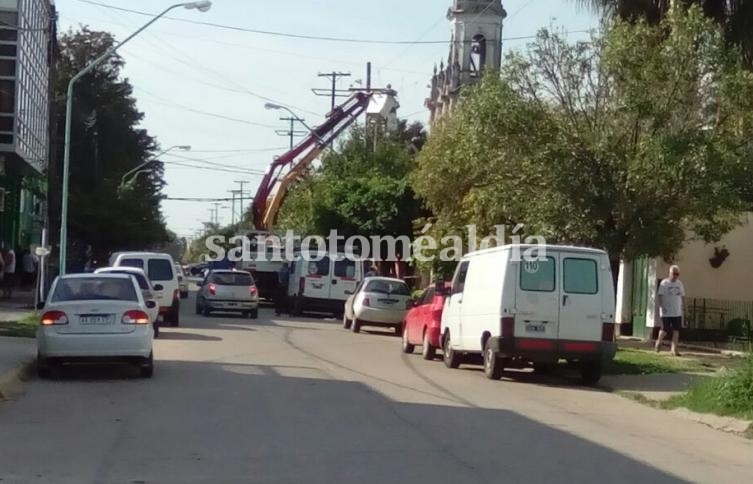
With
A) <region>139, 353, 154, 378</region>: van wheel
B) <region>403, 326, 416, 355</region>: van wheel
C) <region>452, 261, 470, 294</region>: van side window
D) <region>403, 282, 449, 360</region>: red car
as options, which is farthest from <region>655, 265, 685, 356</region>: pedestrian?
<region>139, 353, 154, 378</region>: van wheel

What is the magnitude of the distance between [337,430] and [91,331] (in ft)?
20.1

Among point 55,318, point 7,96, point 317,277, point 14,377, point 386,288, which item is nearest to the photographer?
point 14,377

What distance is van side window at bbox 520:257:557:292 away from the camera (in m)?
19.7

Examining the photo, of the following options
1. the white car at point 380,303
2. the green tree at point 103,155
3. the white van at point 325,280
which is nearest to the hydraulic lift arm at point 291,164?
the green tree at point 103,155

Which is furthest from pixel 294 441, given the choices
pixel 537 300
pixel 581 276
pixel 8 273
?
pixel 8 273

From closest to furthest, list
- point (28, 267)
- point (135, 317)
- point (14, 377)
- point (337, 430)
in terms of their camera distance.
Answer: point (337, 430) < point (14, 377) < point (135, 317) < point (28, 267)

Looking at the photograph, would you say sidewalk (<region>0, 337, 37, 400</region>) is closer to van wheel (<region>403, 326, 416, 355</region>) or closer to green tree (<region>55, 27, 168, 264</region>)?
van wheel (<region>403, 326, 416, 355</region>)

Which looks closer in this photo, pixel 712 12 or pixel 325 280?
pixel 712 12

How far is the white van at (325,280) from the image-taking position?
4069 cm

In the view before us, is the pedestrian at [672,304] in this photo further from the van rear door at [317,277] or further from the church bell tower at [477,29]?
the church bell tower at [477,29]

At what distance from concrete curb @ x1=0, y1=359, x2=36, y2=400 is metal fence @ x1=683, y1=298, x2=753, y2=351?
53.4 feet

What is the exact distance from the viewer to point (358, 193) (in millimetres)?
50969

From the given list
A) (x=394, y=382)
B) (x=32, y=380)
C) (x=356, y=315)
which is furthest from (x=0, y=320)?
Answer: (x=394, y=382)

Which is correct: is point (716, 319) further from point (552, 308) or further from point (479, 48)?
point (479, 48)
